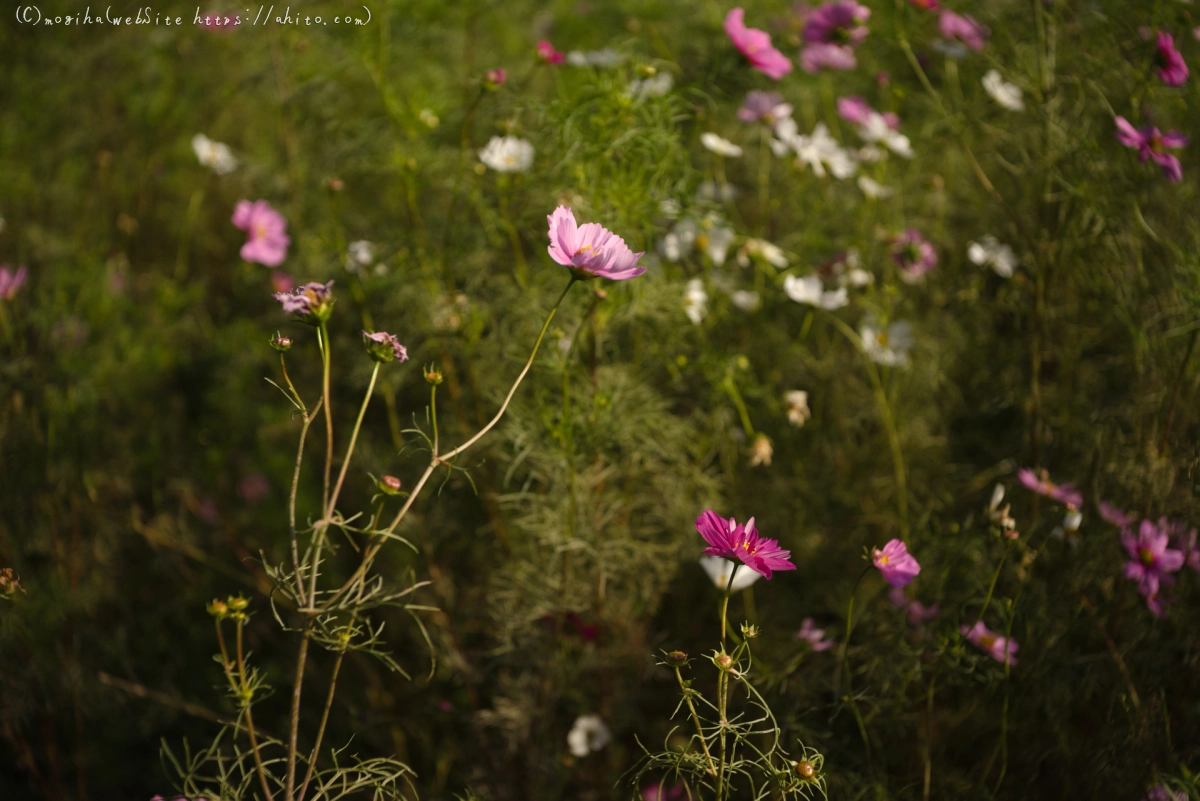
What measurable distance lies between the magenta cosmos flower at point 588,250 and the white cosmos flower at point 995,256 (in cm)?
105

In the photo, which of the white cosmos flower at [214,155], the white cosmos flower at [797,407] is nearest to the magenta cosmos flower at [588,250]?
the white cosmos flower at [797,407]

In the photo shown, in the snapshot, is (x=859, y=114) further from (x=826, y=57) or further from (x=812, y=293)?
(x=812, y=293)

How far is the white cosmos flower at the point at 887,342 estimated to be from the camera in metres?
1.45

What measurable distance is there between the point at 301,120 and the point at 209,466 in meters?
0.76

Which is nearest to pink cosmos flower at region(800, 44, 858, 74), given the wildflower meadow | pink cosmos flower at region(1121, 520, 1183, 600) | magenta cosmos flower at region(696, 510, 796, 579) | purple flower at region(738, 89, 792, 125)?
the wildflower meadow

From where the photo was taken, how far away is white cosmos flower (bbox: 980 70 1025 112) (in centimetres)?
158

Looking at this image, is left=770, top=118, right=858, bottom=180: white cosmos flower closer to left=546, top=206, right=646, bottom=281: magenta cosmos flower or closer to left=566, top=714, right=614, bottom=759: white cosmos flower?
left=546, top=206, right=646, bottom=281: magenta cosmos flower

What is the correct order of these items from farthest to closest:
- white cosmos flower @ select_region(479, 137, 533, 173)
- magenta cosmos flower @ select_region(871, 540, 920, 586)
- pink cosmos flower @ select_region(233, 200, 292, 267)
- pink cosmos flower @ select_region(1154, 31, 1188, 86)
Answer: pink cosmos flower @ select_region(233, 200, 292, 267) < white cosmos flower @ select_region(479, 137, 533, 173) < pink cosmos flower @ select_region(1154, 31, 1188, 86) < magenta cosmos flower @ select_region(871, 540, 920, 586)

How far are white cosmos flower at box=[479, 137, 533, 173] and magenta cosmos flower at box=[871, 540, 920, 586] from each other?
792 millimetres

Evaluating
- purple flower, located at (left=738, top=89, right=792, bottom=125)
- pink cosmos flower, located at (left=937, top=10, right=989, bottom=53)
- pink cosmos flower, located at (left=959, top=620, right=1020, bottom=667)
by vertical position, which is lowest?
pink cosmos flower, located at (left=959, top=620, right=1020, bottom=667)

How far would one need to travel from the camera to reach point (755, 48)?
1.30 m

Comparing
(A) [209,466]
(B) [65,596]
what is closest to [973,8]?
(A) [209,466]

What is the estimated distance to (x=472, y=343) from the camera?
1.30 m

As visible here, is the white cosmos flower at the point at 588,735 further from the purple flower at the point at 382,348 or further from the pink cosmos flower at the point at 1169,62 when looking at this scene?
the pink cosmos flower at the point at 1169,62
